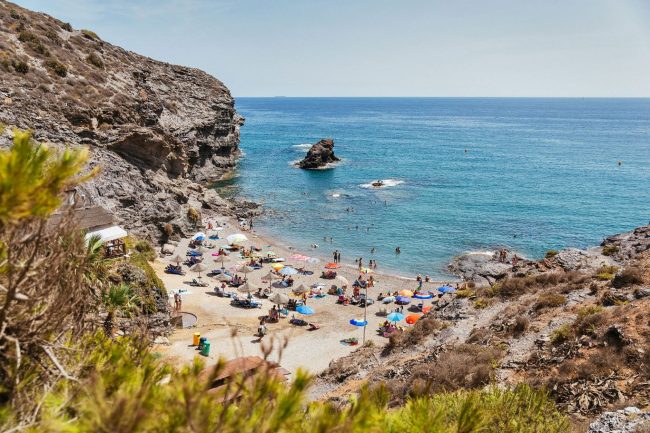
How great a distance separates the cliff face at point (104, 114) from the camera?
34.3m

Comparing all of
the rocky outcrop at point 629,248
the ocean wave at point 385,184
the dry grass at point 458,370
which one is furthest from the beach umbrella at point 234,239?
the ocean wave at point 385,184

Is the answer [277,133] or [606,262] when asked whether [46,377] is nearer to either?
[606,262]

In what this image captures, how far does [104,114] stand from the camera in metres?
41.1

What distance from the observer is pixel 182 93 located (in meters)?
73.2

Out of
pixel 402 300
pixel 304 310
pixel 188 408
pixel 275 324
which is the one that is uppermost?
pixel 188 408

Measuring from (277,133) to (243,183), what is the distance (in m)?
75.4

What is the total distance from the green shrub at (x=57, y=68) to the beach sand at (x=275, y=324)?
20991 millimetres

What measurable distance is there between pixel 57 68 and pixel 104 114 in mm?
7351

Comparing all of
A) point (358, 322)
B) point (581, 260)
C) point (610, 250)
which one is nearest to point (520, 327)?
point (358, 322)

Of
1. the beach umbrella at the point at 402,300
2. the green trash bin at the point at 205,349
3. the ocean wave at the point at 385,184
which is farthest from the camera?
the ocean wave at the point at 385,184

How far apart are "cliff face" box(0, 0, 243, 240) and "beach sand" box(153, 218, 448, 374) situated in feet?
18.1

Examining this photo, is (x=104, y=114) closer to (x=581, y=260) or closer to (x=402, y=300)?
(x=402, y=300)

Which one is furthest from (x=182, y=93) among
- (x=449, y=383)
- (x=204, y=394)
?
(x=204, y=394)

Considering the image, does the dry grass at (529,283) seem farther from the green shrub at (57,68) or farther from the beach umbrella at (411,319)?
the green shrub at (57,68)
